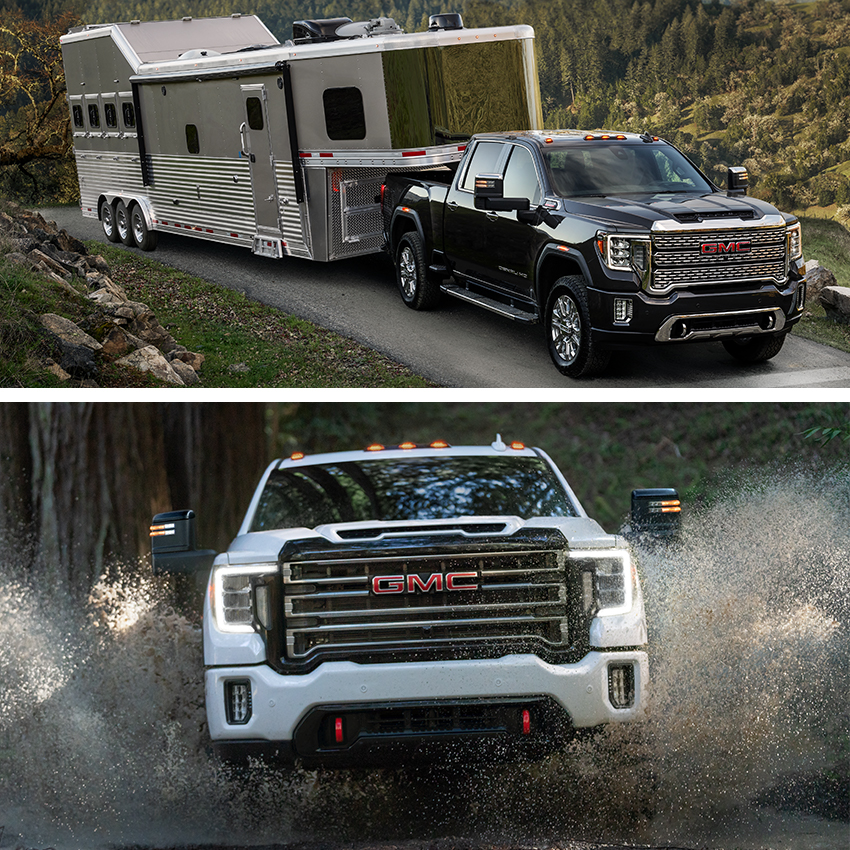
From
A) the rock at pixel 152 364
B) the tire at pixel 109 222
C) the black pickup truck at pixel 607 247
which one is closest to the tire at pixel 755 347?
the black pickup truck at pixel 607 247

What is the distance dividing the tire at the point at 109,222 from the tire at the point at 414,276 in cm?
638

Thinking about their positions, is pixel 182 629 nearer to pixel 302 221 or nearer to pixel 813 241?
pixel 302 221

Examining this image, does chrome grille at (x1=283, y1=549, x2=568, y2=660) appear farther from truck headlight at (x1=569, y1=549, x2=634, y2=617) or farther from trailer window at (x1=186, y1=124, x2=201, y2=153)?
trailer window at (x1=186, y1=124, x2=201, y2=153)

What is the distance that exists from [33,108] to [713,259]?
1542cm

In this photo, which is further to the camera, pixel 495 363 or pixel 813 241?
pixel 813 241

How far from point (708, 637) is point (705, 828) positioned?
180 cm

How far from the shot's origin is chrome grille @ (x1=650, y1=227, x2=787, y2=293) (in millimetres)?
7617

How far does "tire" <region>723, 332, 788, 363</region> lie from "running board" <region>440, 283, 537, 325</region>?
1.75 meters

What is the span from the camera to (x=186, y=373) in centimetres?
919

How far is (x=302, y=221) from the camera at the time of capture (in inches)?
450

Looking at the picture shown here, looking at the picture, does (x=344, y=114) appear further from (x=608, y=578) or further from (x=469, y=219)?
(x=608, y=578)

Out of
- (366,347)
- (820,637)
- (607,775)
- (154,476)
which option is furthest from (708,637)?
(154,476)

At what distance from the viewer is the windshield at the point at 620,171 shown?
8.76m

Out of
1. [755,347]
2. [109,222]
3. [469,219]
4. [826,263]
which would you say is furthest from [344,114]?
[826,263]
